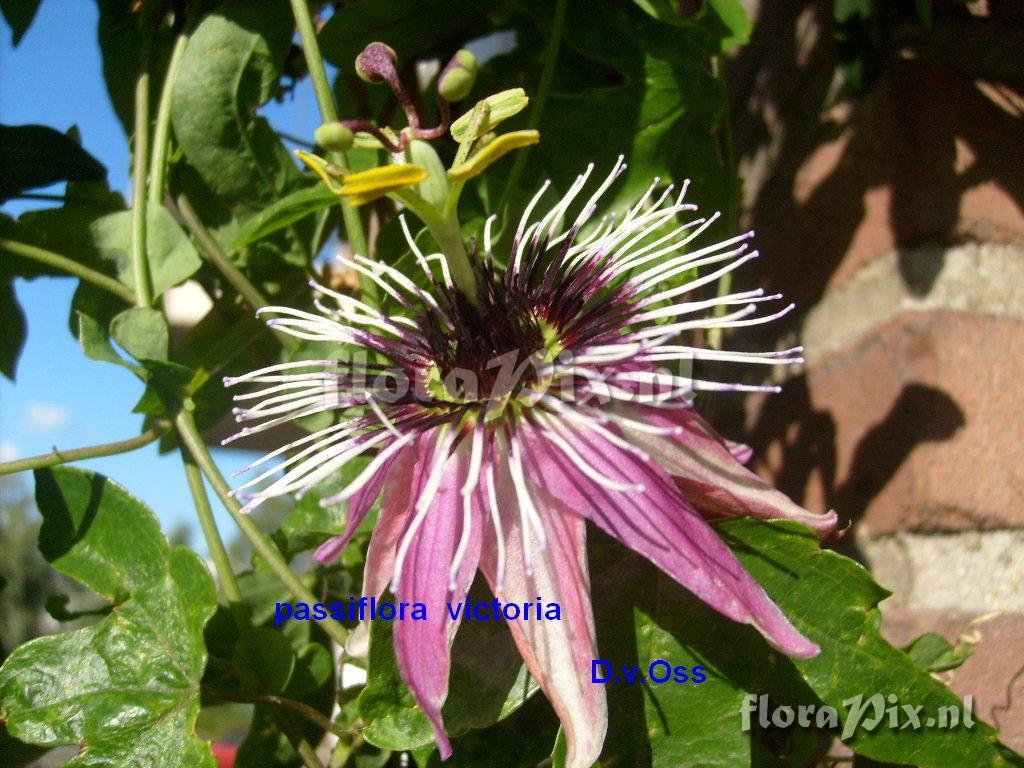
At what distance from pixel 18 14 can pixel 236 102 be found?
0.82 feet

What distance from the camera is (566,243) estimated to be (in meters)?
0.65

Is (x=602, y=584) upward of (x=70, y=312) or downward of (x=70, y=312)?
downward

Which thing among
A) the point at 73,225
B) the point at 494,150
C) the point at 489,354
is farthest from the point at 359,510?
the point at 73,225

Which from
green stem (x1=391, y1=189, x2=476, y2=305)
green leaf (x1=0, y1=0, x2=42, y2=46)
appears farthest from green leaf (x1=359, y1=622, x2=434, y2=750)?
green leaf (x1=0, y1=0, x2=42, y2=46)

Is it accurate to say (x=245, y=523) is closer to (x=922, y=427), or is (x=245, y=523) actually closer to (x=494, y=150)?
(x=494, y=150)

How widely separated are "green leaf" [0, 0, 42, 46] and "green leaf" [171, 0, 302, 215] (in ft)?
0.62

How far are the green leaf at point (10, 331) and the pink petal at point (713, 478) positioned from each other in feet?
2.22

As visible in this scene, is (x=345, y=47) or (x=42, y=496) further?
(x=345, y=47)

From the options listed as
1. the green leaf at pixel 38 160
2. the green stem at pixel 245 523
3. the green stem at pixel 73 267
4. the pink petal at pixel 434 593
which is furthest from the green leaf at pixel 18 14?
the pink petal at pixel 434 593

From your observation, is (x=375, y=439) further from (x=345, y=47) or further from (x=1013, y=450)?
(x=1013, y=450)

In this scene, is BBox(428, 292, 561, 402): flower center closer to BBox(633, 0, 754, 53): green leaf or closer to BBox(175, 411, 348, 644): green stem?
BBox(175, 411, 348, 644): green stem

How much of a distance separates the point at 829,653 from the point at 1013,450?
342 millimetres

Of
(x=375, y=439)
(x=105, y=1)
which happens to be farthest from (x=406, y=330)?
(x=105, y=1)

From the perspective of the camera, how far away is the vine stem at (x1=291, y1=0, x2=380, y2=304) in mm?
680
